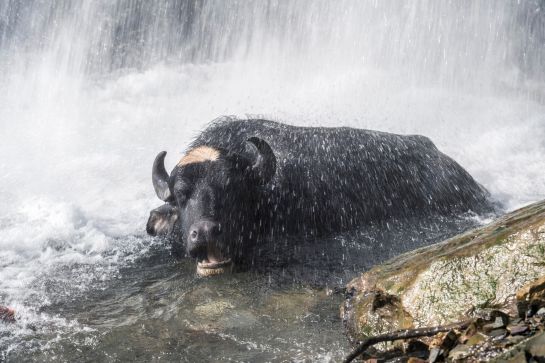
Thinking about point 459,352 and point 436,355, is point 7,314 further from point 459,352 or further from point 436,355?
point 459,352

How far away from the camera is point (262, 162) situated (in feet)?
22.7

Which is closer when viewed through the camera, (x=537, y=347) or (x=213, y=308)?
(x=537, y=347)

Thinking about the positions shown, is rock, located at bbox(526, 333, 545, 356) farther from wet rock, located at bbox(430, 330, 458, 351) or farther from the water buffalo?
the water buffalo

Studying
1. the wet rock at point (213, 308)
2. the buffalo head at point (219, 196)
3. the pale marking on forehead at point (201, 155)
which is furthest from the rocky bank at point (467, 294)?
the pale marking on forehead at point (201, 155)

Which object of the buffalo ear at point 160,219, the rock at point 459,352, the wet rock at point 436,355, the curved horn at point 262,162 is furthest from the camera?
the buffalo ear at point 160,219

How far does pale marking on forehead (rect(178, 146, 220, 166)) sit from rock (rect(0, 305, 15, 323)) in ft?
8.88

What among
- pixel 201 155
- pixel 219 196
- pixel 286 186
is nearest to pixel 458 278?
pixel 219 196

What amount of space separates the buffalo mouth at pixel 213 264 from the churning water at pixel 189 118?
0.73ft

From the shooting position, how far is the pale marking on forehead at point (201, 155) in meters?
6.92

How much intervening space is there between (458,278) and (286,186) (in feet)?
12.6

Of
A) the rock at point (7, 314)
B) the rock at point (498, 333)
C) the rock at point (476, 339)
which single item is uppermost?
the rock at point (498, 333)

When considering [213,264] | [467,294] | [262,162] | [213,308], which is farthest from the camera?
[262,162]

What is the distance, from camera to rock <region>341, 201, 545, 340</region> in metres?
3.49

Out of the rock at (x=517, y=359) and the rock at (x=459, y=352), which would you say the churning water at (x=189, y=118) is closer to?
the rock at (x=459, y=352)
